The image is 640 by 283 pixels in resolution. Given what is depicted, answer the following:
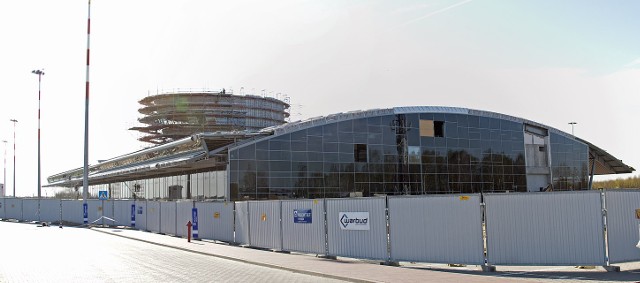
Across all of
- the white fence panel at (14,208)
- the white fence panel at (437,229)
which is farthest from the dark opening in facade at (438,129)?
the white fence panel at (14,208)

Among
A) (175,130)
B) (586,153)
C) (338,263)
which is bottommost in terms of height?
(338,263)

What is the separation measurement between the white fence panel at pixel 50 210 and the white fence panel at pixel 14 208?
5264mm

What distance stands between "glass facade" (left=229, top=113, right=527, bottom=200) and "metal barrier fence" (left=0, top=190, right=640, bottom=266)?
23.8 meters

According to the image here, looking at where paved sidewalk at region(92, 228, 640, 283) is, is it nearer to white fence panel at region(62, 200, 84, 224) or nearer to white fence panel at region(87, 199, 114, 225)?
white fence panel at region(87, 199, 114, 225)

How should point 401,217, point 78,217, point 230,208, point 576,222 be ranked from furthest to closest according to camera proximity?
point 78,217, point 230,208, point 401,217, point 576,222

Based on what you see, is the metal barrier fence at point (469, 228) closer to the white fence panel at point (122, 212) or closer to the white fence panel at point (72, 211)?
the white fence panel at point (122, 212)

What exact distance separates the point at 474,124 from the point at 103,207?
33.4m

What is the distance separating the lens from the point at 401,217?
1834cm

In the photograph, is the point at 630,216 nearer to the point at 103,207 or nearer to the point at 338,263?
the point at 338,263

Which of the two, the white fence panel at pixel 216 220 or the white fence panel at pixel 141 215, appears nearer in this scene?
the white fence panel at pixel 216 220

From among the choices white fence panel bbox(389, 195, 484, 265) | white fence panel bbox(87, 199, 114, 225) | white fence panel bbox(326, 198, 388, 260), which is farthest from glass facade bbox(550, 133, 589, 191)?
white fence panel bbox(389, 195, 484, 265)

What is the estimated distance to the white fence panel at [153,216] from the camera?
1453 inches

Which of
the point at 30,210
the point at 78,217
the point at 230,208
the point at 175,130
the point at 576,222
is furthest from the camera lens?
the point at 175,130

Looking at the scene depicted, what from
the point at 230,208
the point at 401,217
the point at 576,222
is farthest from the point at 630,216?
the point at 230,208
